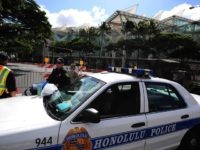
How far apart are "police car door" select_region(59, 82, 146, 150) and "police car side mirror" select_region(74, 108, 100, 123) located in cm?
3

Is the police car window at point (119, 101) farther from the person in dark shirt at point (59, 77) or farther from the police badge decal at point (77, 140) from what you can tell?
the person in dark shirt at point (59, 77)

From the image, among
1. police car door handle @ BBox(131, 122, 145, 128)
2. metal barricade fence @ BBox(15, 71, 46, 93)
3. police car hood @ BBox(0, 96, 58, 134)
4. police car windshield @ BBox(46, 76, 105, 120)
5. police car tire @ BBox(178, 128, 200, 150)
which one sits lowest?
police car tire @ BBox(178, 128, 200, 150)

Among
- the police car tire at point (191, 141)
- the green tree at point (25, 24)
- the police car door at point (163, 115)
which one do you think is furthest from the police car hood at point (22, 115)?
the green tree at point (25, 24)

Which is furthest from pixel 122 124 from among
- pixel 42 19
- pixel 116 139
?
pixel 42 19

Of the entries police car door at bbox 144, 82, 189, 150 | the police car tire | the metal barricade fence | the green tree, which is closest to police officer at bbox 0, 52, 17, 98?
police car door at bbox 144, 82, 189, 150

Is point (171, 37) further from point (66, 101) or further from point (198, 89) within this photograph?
point (66, 101)

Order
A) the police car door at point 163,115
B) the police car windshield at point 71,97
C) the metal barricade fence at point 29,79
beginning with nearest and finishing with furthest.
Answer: the police car windshield at point 71,97 → the police car door at point 163,115 → the metal barricade fence at point 29,79

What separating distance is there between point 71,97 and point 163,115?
1474 mm

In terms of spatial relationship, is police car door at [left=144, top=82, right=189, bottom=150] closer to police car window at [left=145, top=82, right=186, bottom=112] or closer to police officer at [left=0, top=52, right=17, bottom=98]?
police car window at [left=145, top=82, right=186, bottom=112]

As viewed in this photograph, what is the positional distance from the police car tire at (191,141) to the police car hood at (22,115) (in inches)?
97.6

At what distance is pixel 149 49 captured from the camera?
64500mm

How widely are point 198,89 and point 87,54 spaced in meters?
81.9

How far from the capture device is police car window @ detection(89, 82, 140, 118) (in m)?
4.56

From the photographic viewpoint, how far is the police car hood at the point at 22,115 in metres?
3.90
